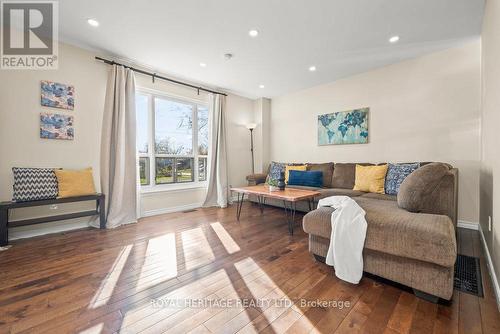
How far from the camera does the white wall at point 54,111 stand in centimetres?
247

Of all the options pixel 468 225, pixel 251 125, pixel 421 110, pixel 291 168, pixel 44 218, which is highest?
pixel 251 125

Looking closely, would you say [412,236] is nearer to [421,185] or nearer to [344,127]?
[421,185]

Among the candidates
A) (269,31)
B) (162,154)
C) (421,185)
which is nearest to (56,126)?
(162,154)

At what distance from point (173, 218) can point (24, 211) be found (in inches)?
69.8

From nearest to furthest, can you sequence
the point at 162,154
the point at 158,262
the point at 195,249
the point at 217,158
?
1. the point at 158,262
2. the point at 195,249
3. the point at 162,154
4. the point at 217,158

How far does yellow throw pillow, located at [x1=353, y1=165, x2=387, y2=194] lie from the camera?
312cm

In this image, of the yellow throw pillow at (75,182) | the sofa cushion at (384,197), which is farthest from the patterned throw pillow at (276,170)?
the yellow throw pillow at (75,182)

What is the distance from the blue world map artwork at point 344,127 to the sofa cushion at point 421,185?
2046 mm

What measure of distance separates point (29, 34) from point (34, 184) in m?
1.86

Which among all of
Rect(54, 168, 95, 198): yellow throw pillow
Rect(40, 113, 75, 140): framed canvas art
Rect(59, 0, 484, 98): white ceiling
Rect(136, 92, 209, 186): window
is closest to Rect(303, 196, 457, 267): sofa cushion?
Rect(59, 0, 484, 98): white ceiling

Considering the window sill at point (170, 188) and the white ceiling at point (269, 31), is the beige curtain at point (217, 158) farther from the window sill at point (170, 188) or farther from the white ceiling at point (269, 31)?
the white ceiling at point (269, 31)

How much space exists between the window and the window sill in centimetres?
8

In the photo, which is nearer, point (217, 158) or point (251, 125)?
point (217, 158)

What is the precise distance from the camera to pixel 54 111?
2.75 metres
